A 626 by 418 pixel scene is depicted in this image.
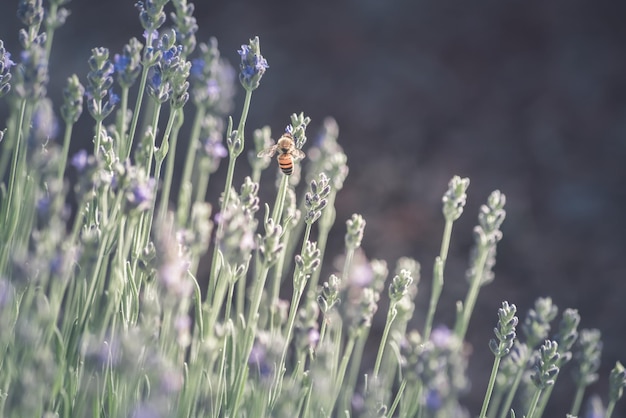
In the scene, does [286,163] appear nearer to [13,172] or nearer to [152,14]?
[152,14]

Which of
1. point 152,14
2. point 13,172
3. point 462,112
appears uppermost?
point 462,112

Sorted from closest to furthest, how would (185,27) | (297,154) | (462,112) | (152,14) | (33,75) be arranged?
(33,75) < (152,14) < (185,27) < (297,154) < (462,112)

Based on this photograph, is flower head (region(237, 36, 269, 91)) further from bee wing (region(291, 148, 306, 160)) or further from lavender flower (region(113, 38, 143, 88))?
bee wing (region(291, 148, 306, 160))

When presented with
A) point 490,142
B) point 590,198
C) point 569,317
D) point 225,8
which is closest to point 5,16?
point 225,8

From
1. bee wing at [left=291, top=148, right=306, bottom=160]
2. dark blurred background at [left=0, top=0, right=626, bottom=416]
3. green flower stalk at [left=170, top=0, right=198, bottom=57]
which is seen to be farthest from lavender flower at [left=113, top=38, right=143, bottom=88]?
dark blurred background at [left=0, top=0, right=626, bottom=416]


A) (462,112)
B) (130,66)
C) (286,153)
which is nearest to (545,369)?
(286,153)

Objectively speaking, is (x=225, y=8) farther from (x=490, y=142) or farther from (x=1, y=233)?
(x=1, y=233)
